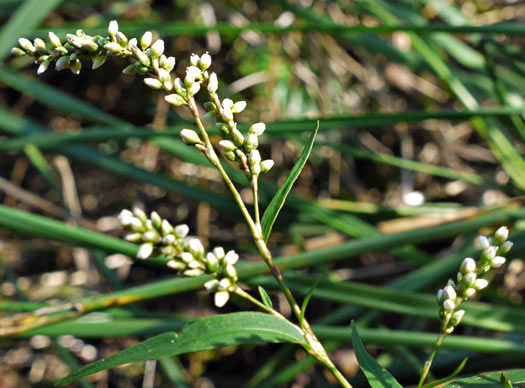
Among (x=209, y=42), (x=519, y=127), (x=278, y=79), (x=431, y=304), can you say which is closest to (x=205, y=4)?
(x=209, y=42)

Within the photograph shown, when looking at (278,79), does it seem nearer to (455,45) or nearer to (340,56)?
(340,56)

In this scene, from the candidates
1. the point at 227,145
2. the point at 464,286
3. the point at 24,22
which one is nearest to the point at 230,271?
the point at 227,145

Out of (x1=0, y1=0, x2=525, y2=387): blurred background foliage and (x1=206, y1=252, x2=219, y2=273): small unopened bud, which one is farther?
(x1=0, y1=0, x2=525, y2=387): blurred background foliage

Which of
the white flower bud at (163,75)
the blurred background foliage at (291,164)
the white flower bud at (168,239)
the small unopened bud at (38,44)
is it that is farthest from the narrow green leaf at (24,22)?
the white flower bud at (168,239)

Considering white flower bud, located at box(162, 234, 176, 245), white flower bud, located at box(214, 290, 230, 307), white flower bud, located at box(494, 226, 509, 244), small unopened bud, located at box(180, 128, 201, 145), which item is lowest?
white flower bud, located at box(214, 290, 230, 307)

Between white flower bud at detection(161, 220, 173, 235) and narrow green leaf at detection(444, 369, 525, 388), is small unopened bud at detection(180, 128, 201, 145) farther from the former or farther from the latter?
narrow green leaf at detection(444, 369, 525, 388)

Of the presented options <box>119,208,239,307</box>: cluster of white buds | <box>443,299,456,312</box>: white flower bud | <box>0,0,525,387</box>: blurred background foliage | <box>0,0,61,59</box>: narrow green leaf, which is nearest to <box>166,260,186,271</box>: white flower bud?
<box>119,208,239,307</box>: cluster of white buds
